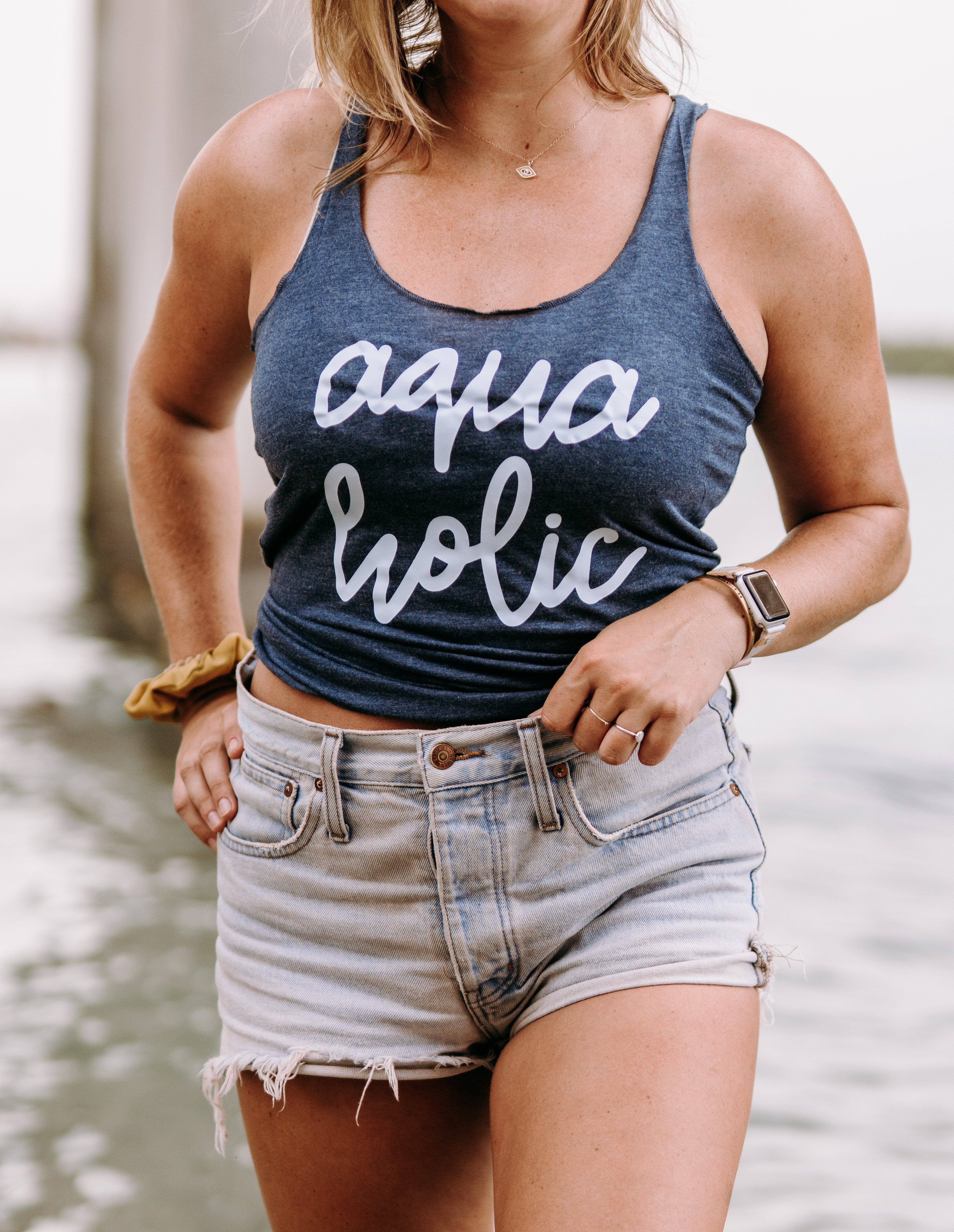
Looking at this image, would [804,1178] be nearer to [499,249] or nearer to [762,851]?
[762,851]

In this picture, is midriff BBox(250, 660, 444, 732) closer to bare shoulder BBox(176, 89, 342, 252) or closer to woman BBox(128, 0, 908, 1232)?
woman BBox(128, 0, 908, 1232)

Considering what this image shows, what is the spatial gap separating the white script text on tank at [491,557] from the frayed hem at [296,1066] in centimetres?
38

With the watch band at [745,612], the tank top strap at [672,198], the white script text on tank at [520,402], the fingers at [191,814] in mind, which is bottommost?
the fingers at [191,814]

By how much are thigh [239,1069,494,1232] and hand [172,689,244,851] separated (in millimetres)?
244

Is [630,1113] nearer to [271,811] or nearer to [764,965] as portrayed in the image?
[764,965]

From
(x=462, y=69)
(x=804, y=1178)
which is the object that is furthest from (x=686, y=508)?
(x=804, y=1178)

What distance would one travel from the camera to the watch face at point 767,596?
1159mm

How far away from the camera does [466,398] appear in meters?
1.09

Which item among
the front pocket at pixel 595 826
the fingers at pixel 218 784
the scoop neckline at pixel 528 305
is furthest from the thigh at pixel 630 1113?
the scoop neckline at pixel 528 305

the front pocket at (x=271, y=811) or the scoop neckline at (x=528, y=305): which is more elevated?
the scoop neckline at (x=528, y=305)

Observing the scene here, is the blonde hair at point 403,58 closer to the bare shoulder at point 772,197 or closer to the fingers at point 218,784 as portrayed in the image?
the bare shoulder at point 772,197

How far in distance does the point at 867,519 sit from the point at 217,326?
2.17 feet

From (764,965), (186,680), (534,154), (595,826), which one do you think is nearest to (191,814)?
(186,680)

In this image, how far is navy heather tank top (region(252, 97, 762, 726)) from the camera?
3.57 ft
